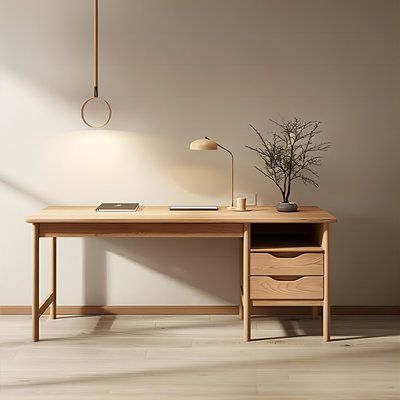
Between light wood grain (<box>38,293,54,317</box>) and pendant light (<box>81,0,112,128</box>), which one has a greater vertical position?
pendant light (<box>81,0,112,128</box>)

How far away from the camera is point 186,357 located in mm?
3348

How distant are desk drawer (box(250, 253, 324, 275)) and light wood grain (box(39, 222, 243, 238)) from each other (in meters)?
0.20

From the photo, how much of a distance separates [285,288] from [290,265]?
13 cm

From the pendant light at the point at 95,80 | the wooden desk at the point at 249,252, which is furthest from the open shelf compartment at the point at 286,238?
the pendant light at the point at 95,80

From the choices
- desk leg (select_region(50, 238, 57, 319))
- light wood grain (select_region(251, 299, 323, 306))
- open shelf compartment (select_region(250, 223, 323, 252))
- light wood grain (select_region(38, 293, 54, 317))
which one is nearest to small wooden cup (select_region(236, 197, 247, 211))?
open shelf compartment (select_region(250, 223, 323, 252))

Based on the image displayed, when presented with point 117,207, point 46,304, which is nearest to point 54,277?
point 46,304

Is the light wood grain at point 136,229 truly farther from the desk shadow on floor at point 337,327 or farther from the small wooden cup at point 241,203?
the desk shadow on floor at point 337,327

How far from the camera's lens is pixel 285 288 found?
11.8ft

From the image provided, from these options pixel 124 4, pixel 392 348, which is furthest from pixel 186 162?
pixel 392 348

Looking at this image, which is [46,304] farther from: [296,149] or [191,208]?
[296,149]

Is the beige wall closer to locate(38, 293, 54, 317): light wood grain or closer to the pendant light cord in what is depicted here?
the pendant light cord

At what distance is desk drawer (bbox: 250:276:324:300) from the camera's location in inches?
142

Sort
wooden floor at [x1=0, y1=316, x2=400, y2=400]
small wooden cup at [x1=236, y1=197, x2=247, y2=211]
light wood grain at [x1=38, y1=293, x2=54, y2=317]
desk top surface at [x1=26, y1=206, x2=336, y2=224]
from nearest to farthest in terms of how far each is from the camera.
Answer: wooden floor at [x1=0, y1=316, x2=400, y2=400]
desk top surface at [x1=26, y1=206, x2=336, y2=224]
light wood grain at [x1=38, y1=293, x2=54, y2=317]
small wooden cup at [x1=236, y1=197, x2=247, y2=211]

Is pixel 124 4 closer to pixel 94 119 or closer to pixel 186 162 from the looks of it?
pixel 94 119
